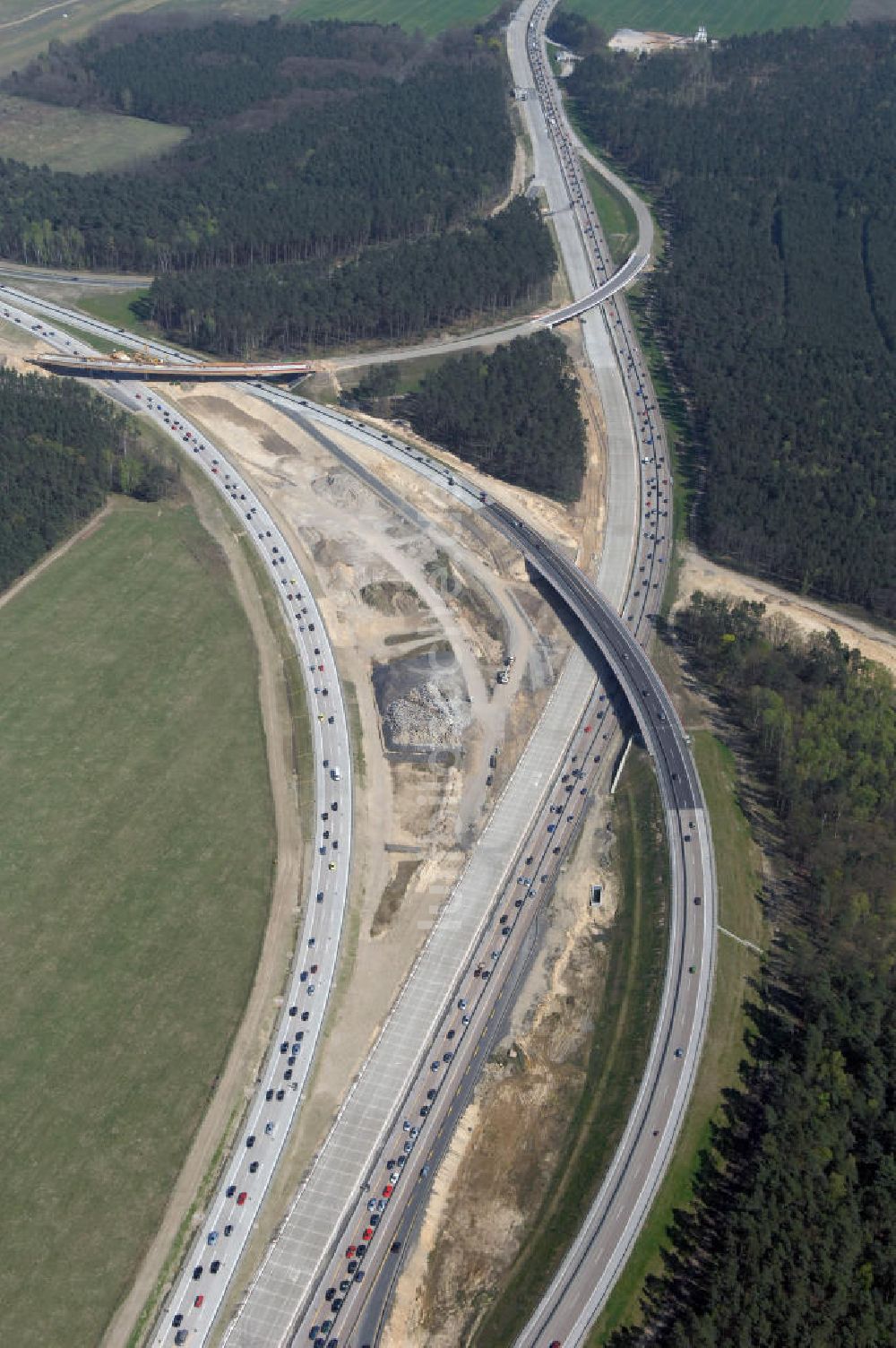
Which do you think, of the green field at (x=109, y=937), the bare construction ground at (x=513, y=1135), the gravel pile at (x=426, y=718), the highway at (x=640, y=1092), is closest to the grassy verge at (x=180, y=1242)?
the green field at (x=109, y=937)

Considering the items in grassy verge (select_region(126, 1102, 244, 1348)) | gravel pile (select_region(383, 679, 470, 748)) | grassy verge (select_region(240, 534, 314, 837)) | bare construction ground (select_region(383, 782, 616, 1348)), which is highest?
gravel pile (select_region(383, 679, 470, 748))

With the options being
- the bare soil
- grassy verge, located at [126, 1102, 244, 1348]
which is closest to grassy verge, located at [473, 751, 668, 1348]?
grassy verge, located at [126, 1102, 244, 1348]

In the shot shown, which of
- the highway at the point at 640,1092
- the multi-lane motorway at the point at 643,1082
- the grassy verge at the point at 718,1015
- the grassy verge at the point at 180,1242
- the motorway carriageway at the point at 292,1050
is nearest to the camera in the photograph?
the grassy verge at the point at 180,1242

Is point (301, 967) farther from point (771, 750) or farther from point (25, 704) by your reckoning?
point (771, 750)

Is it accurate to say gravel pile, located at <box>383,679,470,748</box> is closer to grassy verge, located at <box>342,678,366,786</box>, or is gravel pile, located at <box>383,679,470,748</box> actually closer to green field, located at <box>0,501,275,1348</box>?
grassy verge, located at <box>342,678,366,786</box>

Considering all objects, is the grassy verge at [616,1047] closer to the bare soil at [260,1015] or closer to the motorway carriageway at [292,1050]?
the motorway carriageway at [292,1050]

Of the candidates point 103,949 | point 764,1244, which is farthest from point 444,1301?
point 103,949

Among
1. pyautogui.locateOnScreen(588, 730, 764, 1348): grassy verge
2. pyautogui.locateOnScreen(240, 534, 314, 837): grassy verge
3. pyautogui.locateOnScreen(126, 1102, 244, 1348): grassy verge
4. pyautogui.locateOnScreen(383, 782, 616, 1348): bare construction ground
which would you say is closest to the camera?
pyautogui.locateOnScreen(126, 1102, 244, 1348): grassy verge
